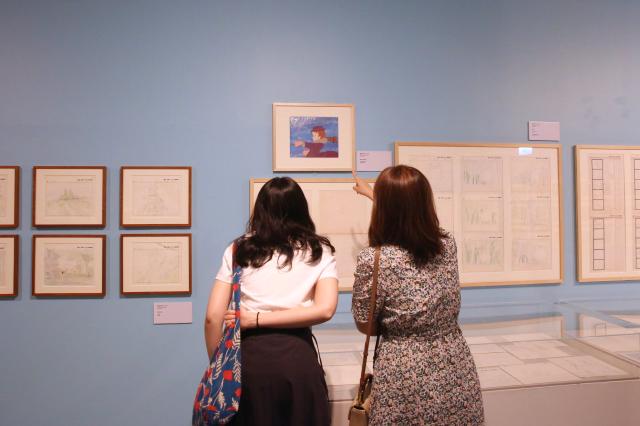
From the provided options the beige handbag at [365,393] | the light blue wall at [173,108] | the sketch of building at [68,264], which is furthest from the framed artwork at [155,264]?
the beige handbag at [365,393]

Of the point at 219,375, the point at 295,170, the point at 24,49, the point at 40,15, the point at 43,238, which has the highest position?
the point at 40,15

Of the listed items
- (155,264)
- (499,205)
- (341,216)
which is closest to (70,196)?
(155,264)

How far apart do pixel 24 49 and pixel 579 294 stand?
3262mm

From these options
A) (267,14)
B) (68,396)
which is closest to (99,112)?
(267,14)

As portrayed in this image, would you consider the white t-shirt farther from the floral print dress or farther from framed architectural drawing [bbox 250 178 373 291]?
framed architectural drawing [bbox 250 178 373 291]

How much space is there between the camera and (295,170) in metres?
2.32

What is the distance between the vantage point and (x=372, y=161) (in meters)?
2.38

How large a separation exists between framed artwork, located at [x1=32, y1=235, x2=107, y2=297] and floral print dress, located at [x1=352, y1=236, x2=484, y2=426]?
1533mm

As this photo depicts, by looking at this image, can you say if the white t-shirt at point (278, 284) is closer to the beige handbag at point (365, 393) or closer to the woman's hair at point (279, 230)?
the woman's hair at point (279, 230)

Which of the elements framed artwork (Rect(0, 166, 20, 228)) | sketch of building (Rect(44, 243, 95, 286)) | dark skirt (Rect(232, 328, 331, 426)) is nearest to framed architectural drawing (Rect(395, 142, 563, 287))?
dark skirt (Rect(232, 328, 331, 426))

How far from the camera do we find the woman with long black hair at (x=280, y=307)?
1306mm

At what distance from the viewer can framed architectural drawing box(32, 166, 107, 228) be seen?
224 centimetres

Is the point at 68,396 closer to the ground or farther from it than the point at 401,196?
closer to the ground

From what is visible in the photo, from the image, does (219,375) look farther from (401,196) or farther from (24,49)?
(24,49)
